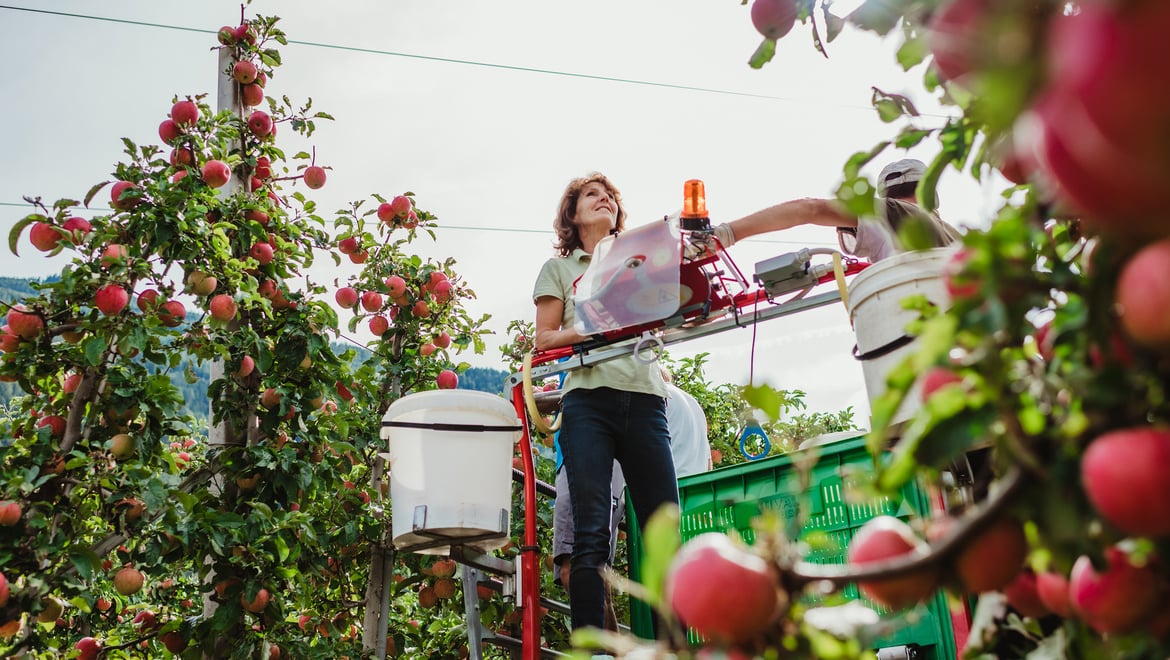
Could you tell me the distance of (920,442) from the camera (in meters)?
0.59

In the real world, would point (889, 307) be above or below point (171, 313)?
below

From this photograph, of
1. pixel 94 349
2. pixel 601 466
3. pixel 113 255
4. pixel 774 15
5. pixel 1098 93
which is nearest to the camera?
pixel 1098 93

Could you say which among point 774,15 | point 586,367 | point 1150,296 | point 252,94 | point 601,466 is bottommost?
point 1150,296

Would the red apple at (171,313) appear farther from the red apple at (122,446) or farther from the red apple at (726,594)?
the red apple at (726,594)

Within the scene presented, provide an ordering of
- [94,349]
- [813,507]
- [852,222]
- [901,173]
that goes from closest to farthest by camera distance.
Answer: [852,222], [901,173], [813,507], [94,349]

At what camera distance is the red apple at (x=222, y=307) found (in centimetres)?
341

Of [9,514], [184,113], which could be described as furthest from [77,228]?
[9,514]

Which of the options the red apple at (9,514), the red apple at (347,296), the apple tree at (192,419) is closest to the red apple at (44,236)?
the apple tree at (192,419)

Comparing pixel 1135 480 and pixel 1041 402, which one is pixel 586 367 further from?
pixel 1135 480

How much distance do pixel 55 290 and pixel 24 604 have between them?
0.96 meters

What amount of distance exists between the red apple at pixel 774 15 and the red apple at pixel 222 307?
274cm

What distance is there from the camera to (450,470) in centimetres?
288

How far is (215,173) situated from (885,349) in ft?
8.80

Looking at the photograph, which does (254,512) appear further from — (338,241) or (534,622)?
(338,241)
